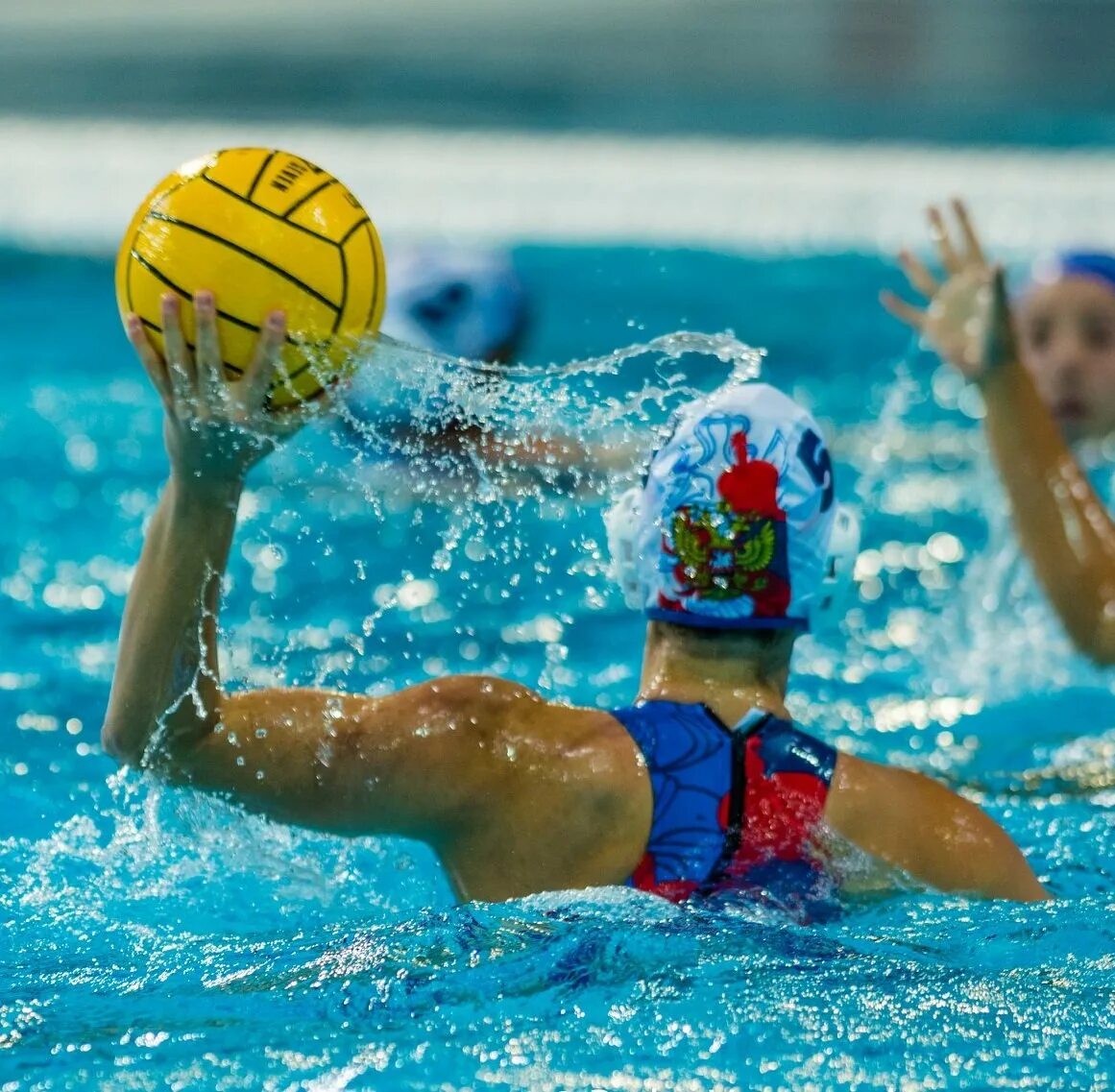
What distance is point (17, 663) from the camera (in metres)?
4.75

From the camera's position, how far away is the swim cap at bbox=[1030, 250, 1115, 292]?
17.6 ft

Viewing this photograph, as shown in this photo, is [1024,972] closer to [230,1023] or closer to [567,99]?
[230,1023]

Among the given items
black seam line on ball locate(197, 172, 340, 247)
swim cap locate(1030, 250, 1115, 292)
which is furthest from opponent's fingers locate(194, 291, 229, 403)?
swim cap locate(1030, 250, 1115, 292)

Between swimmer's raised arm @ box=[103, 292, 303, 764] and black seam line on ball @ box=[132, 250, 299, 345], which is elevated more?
black seam line on ball @ box=[132, 250, 299, 345]

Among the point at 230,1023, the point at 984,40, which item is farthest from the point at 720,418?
the point at 984,40

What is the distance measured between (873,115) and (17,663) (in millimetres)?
8146

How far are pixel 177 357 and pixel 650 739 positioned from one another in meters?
0.83

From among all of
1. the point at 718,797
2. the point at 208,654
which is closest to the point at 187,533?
the point at 208,654

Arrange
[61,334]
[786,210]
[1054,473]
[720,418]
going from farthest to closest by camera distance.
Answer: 1. [786,210]
2. [61,334]
3. [1054,473]
4. [720,418]

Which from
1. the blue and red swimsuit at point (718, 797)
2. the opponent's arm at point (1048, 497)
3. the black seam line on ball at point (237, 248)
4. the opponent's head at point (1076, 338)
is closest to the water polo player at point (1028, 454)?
the opponent's arm at point (1048, 497)

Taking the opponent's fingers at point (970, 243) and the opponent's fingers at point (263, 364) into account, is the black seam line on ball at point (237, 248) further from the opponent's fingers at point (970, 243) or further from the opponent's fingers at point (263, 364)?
the opponent's fingers at point (970, 243)

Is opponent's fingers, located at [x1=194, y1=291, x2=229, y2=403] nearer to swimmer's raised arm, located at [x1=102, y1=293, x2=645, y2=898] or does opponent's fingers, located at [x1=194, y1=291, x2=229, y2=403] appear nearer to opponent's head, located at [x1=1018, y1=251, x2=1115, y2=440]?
swimmer's raised arm, located at [x1=102, y1=293, x2=645, y2=898]

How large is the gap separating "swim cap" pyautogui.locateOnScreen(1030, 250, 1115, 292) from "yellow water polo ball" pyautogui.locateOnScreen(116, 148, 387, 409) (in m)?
3.41

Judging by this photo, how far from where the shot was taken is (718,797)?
98.1 inches
